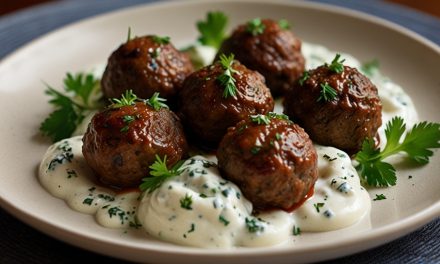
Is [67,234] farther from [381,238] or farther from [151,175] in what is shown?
[381,238]

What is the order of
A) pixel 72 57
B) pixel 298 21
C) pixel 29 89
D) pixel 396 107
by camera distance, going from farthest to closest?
pixel 298 21, pixel 72 57, pixel 29 89, pixel 396 107

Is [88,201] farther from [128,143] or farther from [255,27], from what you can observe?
[255,27]

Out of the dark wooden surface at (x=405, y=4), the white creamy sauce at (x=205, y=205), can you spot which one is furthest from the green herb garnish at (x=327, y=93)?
the dark wooden surface at (x=405, y=4)

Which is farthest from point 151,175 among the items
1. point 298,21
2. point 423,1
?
point 423,1

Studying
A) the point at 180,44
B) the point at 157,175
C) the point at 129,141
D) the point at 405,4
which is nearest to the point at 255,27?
the point at 180,44

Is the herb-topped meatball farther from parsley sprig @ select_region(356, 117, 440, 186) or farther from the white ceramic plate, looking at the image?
parsley sprig @ select_region(356, 117, 440, 186)

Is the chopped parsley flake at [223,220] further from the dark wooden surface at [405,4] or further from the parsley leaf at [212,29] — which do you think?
the dark wooden surface at [405,4]
